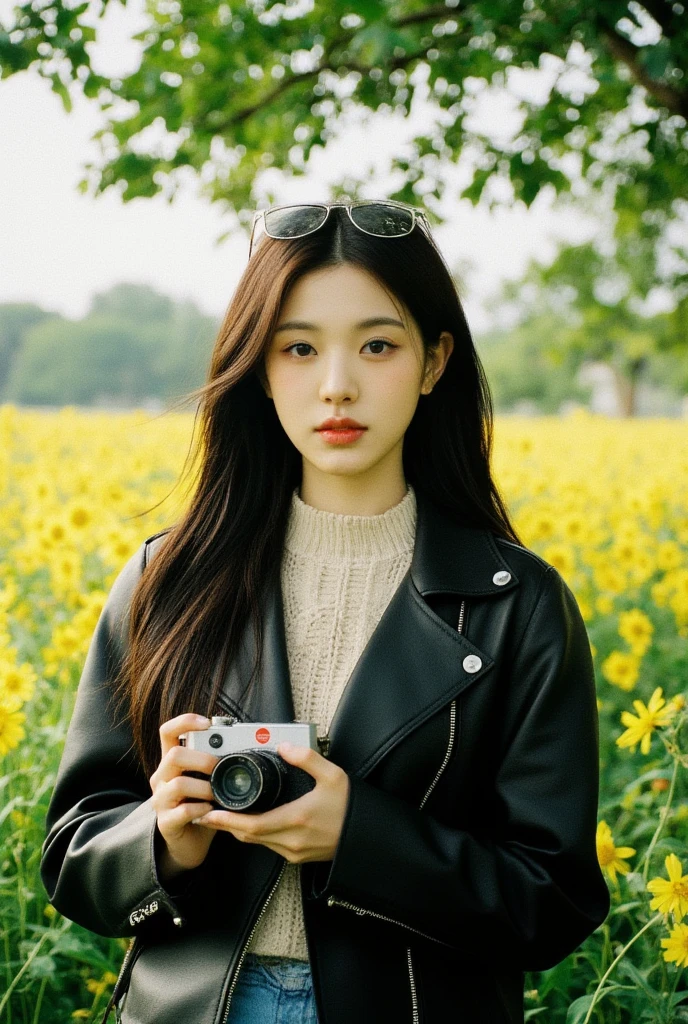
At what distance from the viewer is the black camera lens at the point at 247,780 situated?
1322 mm

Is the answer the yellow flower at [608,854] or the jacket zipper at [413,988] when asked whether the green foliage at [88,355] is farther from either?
the jacket zipper at [413,988]

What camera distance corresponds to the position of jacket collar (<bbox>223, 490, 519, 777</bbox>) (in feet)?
5.13

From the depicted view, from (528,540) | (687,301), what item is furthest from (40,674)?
(687,301)

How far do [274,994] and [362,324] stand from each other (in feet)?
3.30

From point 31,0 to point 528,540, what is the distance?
8.82ft

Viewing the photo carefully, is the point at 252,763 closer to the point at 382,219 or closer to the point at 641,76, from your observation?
the point at 382,219

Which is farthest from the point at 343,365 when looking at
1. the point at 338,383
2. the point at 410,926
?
the point at 410,926

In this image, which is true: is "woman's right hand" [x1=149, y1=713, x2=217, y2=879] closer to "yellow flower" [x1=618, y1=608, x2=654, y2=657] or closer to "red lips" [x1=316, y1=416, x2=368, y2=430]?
"red lips" [x1=316, y1=416, x2=368, y2=430]

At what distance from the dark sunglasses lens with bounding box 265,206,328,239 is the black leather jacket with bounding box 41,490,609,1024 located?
572 mm

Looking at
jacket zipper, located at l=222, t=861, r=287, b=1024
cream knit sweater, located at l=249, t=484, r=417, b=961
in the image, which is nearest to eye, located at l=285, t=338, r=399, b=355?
cream knit sweater, located at l=249, t=484, r=417, b=961

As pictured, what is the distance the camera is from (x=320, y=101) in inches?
175

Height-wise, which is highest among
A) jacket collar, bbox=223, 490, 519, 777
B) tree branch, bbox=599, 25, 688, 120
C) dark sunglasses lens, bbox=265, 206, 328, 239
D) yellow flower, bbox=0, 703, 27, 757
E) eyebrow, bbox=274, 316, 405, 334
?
tree branch, bbox=599, 25, 688, 120

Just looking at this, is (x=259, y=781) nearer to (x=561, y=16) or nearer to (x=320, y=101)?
(x=561, y=16)

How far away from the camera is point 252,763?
132 centimetres
